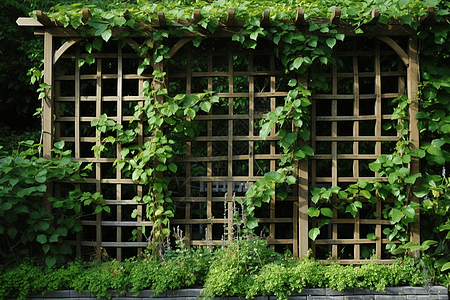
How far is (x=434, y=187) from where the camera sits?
3557mm

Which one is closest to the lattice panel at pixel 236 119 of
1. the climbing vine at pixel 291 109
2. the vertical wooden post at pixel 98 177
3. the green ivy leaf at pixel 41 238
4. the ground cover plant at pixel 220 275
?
the vertical wooden post at pixel 98 177

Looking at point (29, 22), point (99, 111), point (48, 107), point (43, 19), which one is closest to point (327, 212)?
point (99, 111)

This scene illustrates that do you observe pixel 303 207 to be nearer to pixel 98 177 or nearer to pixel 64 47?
pixel 98 177

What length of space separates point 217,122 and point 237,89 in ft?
1.96

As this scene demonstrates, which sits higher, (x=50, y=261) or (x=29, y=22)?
(x=29, y=22)

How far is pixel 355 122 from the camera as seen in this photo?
12.3 feet

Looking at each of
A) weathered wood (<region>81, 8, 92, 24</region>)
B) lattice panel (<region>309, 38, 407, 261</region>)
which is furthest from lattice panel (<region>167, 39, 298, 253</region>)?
weathered wood (<region>81, 8, 92, 24</region>)

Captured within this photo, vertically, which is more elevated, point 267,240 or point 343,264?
point 267,240

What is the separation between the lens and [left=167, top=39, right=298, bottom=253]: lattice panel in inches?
147

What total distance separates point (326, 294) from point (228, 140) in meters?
1.62

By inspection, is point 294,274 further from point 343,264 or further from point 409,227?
point 409,227

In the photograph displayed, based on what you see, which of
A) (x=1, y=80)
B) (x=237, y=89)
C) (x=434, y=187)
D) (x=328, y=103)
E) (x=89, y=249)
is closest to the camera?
(x=434, y=187)

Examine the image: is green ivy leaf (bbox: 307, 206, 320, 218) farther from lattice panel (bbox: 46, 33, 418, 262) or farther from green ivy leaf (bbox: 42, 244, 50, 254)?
green ivy leaf (bbox: 42, 244, 50, 254)

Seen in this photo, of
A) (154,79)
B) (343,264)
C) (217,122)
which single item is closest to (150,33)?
(154,79)
